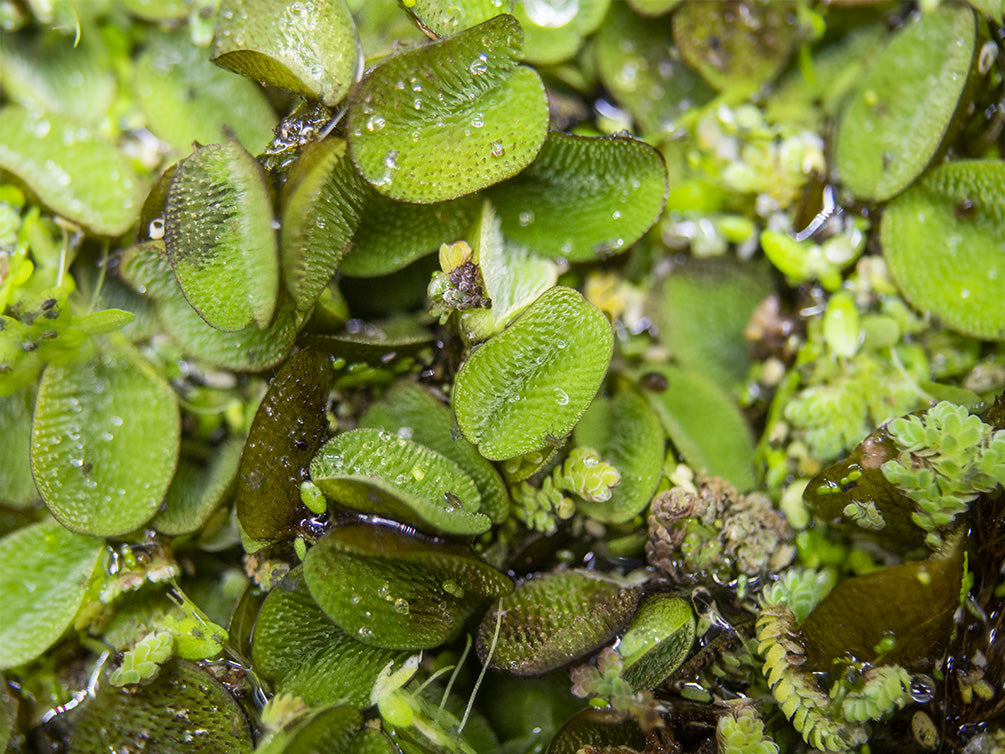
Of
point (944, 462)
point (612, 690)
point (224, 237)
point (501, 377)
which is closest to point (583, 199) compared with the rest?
point (501, 377)

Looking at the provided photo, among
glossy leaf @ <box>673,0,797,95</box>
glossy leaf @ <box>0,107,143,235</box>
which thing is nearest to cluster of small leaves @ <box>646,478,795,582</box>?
glossy leaf @ <box>673,0,797,95</box>

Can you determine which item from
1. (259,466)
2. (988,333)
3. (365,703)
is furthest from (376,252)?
(988,333)

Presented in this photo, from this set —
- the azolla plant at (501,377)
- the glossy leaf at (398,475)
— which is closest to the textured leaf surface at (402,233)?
the azolla plant at (501,377)

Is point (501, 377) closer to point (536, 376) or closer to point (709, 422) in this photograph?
point (536, 376)

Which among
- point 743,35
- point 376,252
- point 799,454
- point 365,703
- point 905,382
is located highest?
point 743,35

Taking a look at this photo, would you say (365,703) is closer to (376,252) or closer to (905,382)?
(376,252)

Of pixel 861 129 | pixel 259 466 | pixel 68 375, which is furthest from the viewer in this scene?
pixel 861 129
